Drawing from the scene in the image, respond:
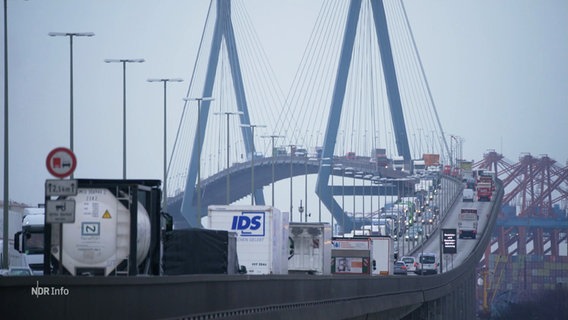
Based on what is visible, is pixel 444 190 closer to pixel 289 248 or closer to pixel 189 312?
pixel 289 248

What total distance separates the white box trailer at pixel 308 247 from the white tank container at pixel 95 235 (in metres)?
27.4

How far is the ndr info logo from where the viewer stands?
15.6 metres

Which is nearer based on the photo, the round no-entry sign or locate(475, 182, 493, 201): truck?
Answer: the round no-entry sign

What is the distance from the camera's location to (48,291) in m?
15.8

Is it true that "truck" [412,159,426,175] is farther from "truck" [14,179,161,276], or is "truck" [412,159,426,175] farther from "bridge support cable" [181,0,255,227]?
"truck" [14,179,161,276]

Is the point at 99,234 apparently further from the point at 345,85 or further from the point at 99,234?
the point at 345,85

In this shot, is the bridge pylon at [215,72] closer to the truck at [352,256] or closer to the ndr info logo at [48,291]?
the truck at [352,256]

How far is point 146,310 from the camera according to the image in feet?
61.1

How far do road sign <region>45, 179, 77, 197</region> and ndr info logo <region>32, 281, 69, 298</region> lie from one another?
2.53 metres

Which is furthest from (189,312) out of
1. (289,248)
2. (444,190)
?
(444,190)

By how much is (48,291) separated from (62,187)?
10.0 ft

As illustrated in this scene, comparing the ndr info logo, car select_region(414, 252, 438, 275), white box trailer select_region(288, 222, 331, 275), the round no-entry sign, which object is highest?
the round no-entry sign

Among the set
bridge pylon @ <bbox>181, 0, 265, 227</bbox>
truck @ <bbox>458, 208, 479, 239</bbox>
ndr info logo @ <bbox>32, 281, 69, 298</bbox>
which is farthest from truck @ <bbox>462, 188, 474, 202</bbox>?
ndr info logo @ <bbox>32, 281, 69, 298</bbox>

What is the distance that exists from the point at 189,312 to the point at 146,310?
2.16 metres
